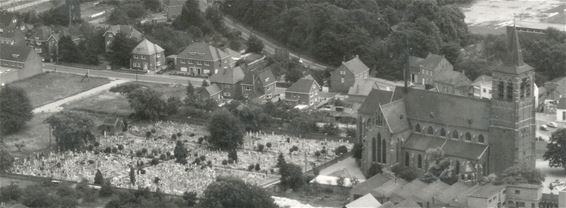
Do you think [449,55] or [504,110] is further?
[449,55]

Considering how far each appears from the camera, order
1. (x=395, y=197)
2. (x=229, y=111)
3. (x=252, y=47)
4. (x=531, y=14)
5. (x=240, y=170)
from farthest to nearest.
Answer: (x=531, y=14), (x=252, y=47), (x=229, y=111), (x=240, y=170), (x=395, y=197)

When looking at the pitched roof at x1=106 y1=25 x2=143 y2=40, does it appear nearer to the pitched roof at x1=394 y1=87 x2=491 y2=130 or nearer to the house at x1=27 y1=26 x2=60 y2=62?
the house at x1=27 y1=26 x2=60 y2=62

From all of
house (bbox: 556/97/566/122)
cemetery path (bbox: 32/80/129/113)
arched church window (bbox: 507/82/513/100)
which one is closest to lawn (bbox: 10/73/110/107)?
cemetery path (bbox: 32/80/129/113)

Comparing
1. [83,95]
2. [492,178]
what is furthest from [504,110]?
[83,95]

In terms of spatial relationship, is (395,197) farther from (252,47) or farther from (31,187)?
(252,47)

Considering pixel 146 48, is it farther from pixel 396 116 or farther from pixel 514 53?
pixel 514 53

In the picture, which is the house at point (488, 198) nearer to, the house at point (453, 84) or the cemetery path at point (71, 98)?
the house at point (453, 84)

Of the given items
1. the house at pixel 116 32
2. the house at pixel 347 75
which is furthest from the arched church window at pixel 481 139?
the house at pixel 116 32
